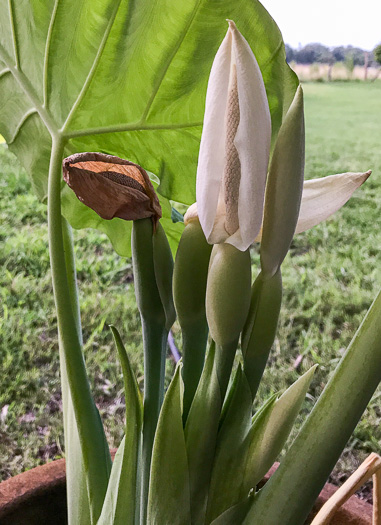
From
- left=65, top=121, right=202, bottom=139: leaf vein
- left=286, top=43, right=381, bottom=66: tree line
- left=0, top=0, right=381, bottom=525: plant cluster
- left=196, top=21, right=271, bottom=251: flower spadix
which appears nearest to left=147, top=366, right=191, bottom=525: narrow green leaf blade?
left=0, top=0, right=381, bottom=525: plant cluster

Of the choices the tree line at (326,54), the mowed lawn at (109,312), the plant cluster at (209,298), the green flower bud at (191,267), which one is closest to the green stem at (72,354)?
the plant cluster at (209,298)

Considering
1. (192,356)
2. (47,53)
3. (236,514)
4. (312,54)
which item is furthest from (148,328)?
(312,54)

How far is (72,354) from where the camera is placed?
491mm

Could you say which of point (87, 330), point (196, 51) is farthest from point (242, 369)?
point (87, 330)

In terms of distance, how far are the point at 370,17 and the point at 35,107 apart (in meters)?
1.77

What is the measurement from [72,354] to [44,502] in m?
0.22

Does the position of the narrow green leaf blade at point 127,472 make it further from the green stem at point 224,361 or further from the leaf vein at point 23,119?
the leaf vein at point 23,119

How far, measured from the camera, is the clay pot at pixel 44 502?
0.58 m

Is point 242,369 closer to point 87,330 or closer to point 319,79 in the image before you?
point 87,330

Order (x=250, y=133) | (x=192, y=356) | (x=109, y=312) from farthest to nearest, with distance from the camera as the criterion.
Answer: (x=109, y=312), (x=192, y=356), (x=250, y=133)

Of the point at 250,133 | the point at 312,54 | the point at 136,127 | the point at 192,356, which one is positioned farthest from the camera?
the point at 312,54

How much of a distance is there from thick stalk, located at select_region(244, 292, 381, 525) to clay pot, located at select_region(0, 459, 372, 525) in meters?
0.20

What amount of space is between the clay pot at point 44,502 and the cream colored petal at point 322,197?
0.30 meters

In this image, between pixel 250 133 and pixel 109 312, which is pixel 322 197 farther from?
pixel 109 312
